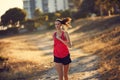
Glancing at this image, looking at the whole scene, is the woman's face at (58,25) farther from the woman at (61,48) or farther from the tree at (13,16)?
the tree at (13,16)

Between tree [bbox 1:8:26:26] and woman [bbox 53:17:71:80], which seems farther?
tree [bbox 1:8:26:26]

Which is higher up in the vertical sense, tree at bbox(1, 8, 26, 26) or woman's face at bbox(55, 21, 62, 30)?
woman's face at bbox(55, 21, 62, 30)

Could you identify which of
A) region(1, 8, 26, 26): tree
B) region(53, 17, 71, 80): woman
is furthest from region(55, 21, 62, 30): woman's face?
region(1, 8, 26, 26): tree

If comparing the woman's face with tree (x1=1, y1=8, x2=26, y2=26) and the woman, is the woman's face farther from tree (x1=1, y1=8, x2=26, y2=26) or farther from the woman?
tree (x1=1, y1=8, x2=26, y2=26)

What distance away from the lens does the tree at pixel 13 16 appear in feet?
129

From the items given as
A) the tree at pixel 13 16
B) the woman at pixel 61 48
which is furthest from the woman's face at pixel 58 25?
the tree at pixel 13 16

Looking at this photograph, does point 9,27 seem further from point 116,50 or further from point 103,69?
point 103,69

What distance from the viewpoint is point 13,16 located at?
1578 inches

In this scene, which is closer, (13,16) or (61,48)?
(61,48)

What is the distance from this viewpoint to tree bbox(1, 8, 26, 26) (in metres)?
39.2

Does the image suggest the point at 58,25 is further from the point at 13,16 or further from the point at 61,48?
the point at 13,16

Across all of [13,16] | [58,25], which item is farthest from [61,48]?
[13,16]

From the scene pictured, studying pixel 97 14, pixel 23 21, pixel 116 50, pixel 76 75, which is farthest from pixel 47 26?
pixel 76 75

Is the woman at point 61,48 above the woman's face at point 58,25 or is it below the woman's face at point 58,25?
below
